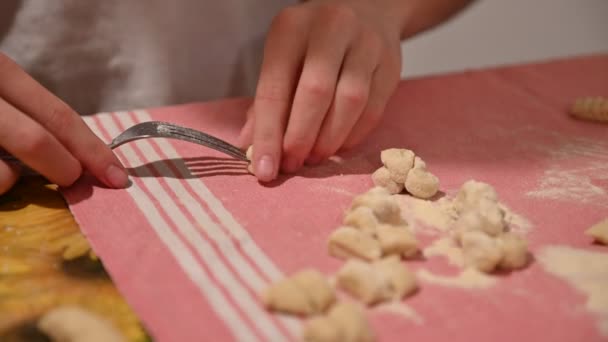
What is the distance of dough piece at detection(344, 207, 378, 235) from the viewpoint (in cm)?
68

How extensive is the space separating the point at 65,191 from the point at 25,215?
0.05m

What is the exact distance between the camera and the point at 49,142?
748 mm

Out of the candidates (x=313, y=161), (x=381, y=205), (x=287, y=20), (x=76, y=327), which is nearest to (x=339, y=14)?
(x=287, y=20)

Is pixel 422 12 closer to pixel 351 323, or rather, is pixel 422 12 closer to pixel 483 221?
pixel 483 221

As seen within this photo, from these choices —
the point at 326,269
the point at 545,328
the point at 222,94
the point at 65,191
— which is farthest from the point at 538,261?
the point at 222,94

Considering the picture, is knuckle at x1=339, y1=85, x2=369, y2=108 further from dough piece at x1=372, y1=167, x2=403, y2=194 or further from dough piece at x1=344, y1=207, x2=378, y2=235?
dough piece at x1=344, y1=207, x2=378, y2=235

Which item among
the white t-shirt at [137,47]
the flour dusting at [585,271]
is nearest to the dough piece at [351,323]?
the flour dusting at [585,271]

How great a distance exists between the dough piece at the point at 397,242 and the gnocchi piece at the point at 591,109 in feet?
1.75

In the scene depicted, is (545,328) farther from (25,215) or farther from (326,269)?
(25,215)

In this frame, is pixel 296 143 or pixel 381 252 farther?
pixel 296 143

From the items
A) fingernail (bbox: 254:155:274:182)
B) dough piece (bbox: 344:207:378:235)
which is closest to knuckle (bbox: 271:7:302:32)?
fingernail (bbox: 254:155:274:182)

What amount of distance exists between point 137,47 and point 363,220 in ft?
2.21

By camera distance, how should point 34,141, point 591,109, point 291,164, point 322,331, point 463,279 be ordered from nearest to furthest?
point 322,331
point 463,279
point 34,141
point 291,164
point 591,109

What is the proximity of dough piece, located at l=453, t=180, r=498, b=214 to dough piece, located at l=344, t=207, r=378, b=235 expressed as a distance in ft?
0.36
